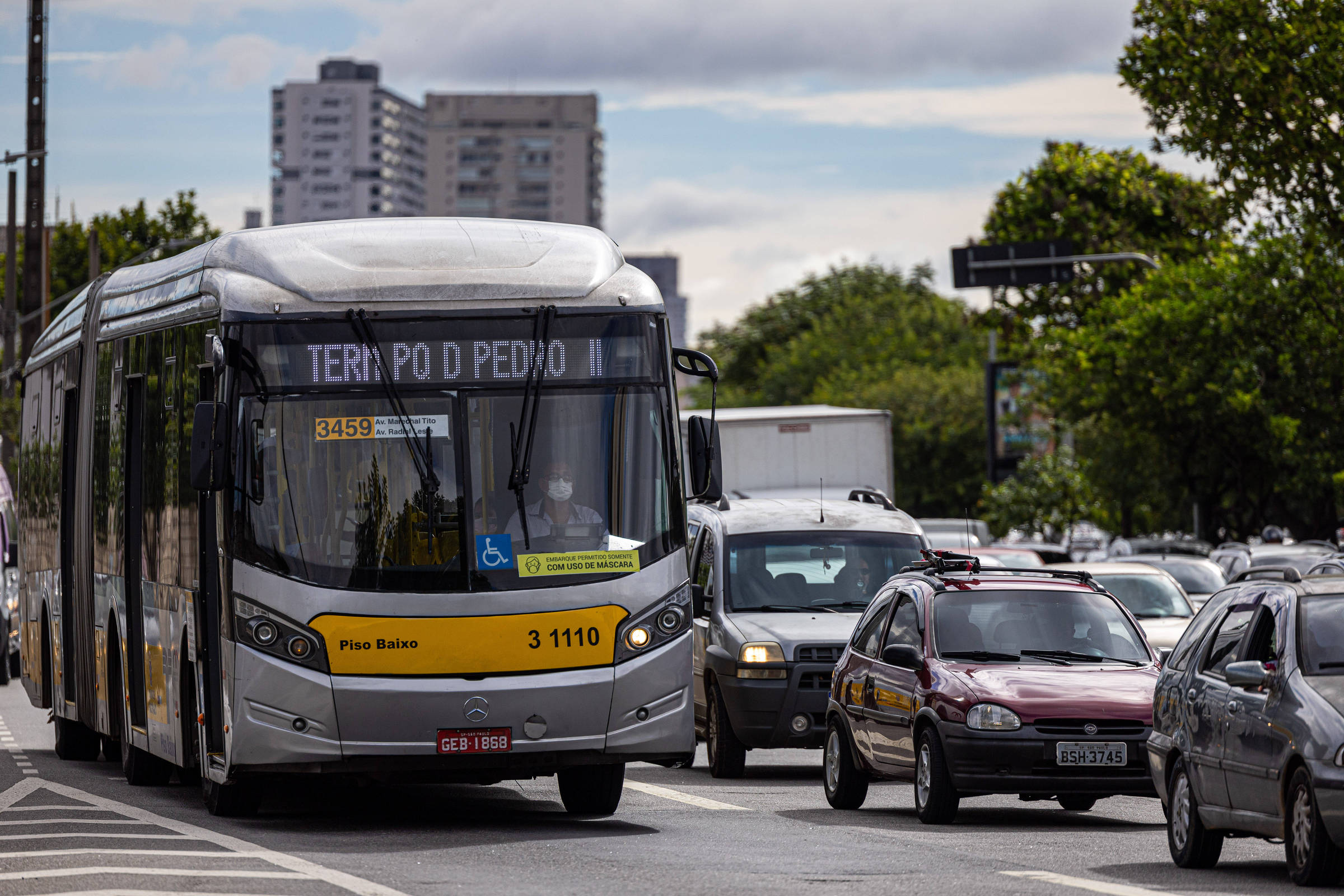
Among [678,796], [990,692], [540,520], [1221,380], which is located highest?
[1221,380]

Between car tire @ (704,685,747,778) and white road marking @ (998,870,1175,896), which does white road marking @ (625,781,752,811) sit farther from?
white road marking @ (998,870,1175,896)

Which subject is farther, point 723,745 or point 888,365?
point 888,365

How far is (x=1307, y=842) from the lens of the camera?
990cm

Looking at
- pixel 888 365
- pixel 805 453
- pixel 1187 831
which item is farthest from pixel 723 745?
pixel 888 365

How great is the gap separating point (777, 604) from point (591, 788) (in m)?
4.95

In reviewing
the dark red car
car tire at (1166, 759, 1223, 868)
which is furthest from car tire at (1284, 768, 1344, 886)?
the dark red car

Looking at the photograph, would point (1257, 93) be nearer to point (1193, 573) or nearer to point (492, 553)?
point (1193, 573)

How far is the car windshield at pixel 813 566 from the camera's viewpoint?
60.2 feet

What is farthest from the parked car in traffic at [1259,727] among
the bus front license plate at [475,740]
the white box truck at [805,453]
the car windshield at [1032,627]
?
the white box truck at [805,453]

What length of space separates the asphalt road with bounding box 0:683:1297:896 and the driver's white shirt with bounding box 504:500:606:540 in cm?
163

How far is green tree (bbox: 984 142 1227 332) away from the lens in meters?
53.1

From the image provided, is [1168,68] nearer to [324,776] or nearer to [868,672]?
[868,672]

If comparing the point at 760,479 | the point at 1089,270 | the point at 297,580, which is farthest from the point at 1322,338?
the point at 297,580

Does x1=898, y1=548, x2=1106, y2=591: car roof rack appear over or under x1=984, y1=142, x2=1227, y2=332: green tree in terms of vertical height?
under
